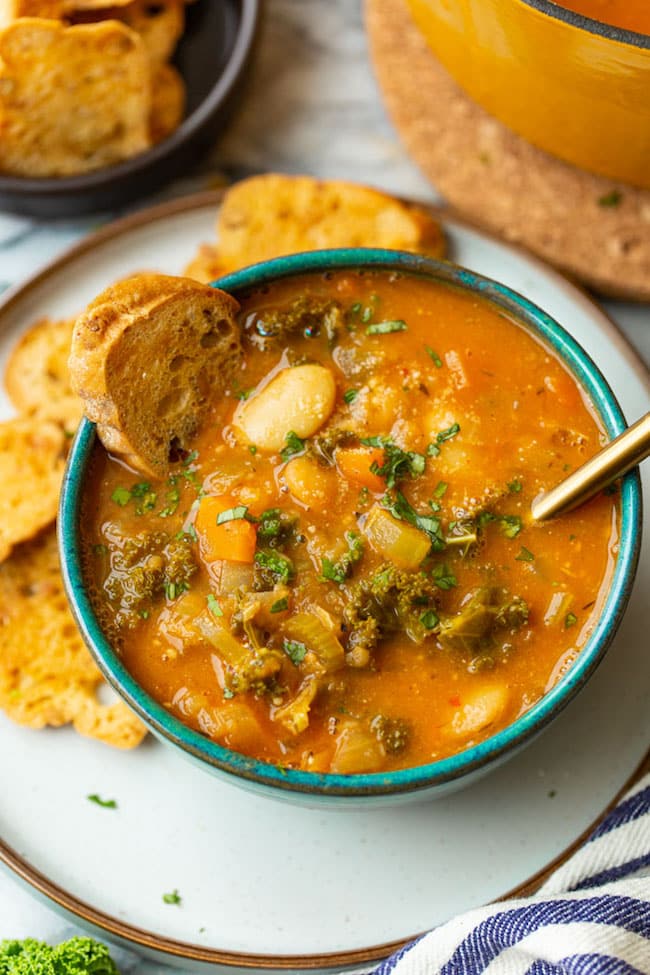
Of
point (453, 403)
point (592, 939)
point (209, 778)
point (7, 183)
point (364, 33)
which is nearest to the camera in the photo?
point (592, 939)

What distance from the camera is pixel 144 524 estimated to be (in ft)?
9.65

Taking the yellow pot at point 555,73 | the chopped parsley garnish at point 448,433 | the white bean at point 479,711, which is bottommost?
the white bean at point 479,711

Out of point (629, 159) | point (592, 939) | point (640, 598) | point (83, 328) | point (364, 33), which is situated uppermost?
point (364, 33)

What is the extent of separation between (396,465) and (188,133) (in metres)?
1.52

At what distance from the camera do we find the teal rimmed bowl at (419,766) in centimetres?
265

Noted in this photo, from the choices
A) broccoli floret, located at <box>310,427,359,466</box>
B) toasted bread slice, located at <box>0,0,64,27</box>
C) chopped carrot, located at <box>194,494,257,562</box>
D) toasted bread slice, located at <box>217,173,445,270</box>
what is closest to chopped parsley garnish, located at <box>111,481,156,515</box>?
chopped carrot, located at <box>194,494,257,562</box>

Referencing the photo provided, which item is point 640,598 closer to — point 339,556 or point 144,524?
point 339,556

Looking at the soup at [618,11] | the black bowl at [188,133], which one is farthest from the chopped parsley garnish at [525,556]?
the black bowl at [188,133]

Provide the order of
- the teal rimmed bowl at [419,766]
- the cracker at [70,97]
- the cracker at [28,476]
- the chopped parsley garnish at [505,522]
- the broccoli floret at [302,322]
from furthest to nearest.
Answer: the cracker at [70,97] → the cracker at [28,476] → the broccoli floret at [302,322] → the chopped parsley garnish at [505,522] → the teal rimmed bowl at [419,766]

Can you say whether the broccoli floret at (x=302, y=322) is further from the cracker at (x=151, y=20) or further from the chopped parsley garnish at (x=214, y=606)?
the cracker at (x=151, y=20)

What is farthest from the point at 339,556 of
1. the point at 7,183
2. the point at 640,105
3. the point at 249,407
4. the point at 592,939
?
the point at 7,183

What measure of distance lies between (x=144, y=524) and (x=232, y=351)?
0.50m

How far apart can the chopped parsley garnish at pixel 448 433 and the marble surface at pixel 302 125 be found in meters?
1.30

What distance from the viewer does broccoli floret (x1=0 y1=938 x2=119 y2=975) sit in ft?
9.98
